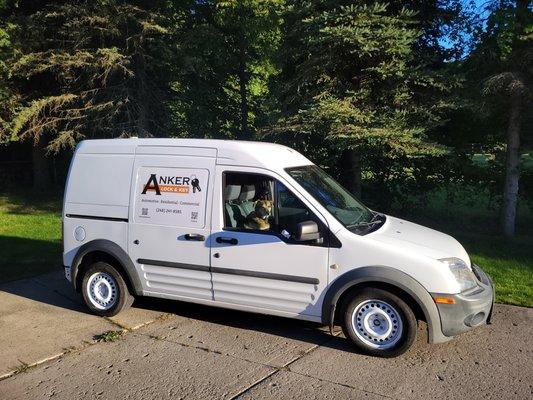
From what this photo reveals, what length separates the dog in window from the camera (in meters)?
5.37

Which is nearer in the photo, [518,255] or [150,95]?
[518,255]

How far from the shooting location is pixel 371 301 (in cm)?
488

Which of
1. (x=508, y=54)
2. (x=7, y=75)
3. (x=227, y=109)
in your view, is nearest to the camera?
(x=508, y=54)

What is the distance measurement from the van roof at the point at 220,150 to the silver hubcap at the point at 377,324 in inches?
64.2

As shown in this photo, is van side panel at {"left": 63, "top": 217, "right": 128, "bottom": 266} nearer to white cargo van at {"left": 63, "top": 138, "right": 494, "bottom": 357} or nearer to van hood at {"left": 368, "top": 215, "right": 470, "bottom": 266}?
white cargo van at {"left": 63, "top": 138, "right": 494, "bottom": 357}

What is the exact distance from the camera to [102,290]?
614cm

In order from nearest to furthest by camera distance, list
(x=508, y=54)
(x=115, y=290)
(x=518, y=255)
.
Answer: (x=115, y=290)
(x=518, y=255)
(x=508, y=54)

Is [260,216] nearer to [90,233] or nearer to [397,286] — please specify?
[397,286]

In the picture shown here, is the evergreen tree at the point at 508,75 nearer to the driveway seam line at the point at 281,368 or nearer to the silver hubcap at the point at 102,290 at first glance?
the driveway seam line at the point at 281,368

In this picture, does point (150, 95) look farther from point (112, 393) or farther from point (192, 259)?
point (112, 393)

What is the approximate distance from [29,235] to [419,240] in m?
8.96

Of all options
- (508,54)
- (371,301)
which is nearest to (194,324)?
(371,301)

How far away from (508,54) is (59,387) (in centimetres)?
963

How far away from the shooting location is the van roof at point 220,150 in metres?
5.41
